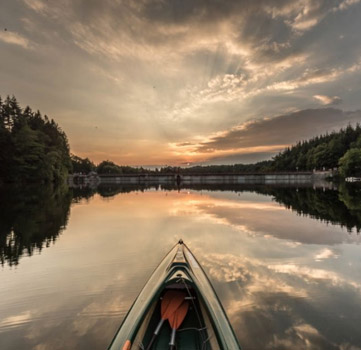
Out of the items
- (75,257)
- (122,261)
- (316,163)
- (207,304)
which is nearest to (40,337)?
(207,304)

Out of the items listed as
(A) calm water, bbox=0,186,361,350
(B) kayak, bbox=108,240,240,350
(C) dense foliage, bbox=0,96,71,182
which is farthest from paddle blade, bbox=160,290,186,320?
(C) dense foliage, bbox=0,96,71,182

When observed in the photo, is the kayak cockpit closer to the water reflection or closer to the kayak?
the kayak

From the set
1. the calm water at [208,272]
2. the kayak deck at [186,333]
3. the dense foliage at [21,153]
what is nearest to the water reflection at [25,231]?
the calm water at [208,272]

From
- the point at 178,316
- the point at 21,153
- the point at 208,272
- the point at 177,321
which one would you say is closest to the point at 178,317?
the point at 178,316

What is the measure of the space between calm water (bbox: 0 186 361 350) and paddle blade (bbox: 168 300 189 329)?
5.21 ft

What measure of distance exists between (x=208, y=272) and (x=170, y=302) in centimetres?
513

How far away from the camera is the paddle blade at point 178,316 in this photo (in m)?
6.53

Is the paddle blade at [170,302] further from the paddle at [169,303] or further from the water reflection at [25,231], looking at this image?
the water reflection at [25,231]

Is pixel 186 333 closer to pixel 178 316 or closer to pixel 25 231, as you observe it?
pixel 178 316

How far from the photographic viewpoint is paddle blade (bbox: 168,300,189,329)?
21.4 feet

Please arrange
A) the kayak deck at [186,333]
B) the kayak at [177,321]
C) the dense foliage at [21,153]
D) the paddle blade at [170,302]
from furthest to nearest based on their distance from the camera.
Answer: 1. the dense foliage at [21,153]
2. the paddle blade at [170,302]
3. the kayak deck at [186,333]
4. the kayak at [177,321]

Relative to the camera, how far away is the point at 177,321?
21.8 feet

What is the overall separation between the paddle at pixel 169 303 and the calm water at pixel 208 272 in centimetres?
165

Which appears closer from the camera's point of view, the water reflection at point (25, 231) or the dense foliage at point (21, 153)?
the water reflection at point (25, 231)
